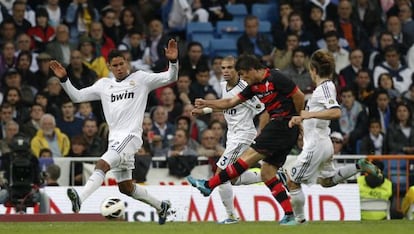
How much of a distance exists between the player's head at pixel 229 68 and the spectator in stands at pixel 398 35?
29.8ft

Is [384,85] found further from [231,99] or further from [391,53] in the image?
[231,99]

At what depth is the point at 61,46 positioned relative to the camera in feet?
90.4

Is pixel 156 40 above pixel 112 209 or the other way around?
above

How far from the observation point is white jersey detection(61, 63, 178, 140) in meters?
19.4

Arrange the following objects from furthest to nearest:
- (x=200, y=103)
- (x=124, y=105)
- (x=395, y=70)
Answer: (x=395, y=70) < (x=124, y=105) < (x=200, y=103)

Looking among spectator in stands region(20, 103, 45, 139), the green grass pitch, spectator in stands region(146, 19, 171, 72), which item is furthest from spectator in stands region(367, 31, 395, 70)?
the green grass pitch

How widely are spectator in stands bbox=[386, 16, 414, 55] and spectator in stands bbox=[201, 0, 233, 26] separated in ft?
10.7

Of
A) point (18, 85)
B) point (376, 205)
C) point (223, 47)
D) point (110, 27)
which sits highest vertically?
point (110, 27)

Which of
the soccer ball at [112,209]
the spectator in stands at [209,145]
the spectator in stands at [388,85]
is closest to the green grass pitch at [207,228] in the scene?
the soccer ball at [112,209]

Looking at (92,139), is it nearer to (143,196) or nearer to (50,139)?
(50,139)

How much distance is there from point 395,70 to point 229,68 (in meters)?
8.26

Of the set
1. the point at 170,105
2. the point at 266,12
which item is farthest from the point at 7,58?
the point at 266,12

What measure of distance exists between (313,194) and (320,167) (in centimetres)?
453

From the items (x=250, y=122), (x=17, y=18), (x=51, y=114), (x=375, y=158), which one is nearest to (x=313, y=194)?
(x=375, y=158)
